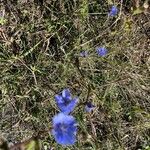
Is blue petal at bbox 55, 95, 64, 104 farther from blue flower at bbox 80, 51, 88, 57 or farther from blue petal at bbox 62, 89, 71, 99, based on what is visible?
blue flower at bbox 80, 51, 88, 57

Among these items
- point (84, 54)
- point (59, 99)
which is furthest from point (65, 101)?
point (84, 54)

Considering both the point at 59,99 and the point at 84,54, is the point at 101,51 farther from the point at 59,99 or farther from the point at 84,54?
the point at 59,99

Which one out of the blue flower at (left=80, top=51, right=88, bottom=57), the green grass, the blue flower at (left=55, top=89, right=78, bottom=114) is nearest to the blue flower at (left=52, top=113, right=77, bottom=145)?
the blue flower at (left=55, top=89, right=78, bottom=114)

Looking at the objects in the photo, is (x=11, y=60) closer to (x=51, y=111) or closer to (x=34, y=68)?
(x=34, y=68)

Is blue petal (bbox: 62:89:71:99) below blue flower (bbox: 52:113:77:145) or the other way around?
below

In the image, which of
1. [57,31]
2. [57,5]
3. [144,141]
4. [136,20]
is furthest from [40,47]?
[144,141]
